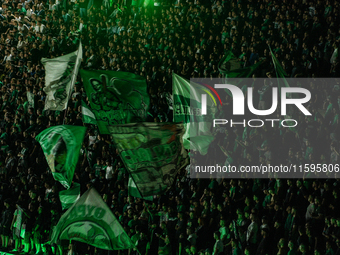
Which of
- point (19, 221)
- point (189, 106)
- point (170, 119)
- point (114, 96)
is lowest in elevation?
point (19, 221)

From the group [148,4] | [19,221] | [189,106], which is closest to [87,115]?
[189,106]

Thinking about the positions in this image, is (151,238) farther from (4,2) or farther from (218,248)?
(4,2)

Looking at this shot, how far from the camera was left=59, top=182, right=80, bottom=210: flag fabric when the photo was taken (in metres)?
14.9

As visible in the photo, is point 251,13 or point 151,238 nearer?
point 151,238

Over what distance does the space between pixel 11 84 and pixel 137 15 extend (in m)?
5.45

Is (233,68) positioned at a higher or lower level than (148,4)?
lower

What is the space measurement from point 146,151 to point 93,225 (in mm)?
1753

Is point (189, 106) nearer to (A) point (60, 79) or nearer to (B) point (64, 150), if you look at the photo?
(B) point (64, 150)

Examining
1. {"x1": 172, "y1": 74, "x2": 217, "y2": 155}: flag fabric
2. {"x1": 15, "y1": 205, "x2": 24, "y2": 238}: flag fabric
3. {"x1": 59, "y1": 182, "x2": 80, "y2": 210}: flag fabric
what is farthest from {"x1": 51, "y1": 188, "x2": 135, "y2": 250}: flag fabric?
{"x1": 15, "y1": 205, "x2": 24, "y2": 238}: flag fabric

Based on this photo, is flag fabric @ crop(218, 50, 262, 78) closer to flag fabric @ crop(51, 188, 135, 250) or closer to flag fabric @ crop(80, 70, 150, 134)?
flag fabric @ crop(80, 70, 150, 134)

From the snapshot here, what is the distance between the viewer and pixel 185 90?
13320 millimetres

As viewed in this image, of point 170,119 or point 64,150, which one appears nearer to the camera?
point 64,150

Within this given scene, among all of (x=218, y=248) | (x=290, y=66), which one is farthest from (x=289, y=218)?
(x=290, y=66)

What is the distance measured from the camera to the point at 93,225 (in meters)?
10.4
